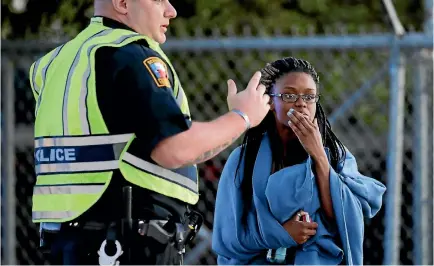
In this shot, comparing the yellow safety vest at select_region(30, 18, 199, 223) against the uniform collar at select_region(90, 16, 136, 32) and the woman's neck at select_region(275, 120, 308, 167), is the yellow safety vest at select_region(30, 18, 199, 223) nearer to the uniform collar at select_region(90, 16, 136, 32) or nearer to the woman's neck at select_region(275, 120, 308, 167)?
the uniform collar at select_region(90, 16, 136, 32)

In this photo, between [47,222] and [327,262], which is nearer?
[47,222]

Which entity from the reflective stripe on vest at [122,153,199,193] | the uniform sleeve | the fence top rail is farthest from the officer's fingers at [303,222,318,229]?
the fence top rail

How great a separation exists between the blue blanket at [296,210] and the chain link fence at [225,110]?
164 centimetres

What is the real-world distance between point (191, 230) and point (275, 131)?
830 millimetres

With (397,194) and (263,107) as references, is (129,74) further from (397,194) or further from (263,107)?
(397,194)

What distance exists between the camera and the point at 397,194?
17.3 feet

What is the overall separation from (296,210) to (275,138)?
307 millimetres

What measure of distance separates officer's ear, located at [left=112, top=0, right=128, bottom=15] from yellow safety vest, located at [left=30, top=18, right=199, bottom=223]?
0.23 ft

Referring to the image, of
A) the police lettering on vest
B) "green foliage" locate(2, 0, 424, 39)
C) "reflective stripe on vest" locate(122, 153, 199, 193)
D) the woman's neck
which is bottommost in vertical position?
"reflective stripe on vest" locate(122, 153, 199, 193)

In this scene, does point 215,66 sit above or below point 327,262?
above

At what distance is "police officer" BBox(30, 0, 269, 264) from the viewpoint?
304 centimetres

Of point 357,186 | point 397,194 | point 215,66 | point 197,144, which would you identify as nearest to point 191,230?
point 197,144

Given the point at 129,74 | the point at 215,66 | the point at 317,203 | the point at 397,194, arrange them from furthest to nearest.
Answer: the point at 215,66
the point at 397,194
the point at 317,203
the point at 129,74

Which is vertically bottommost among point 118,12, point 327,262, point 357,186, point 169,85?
point 327,262
